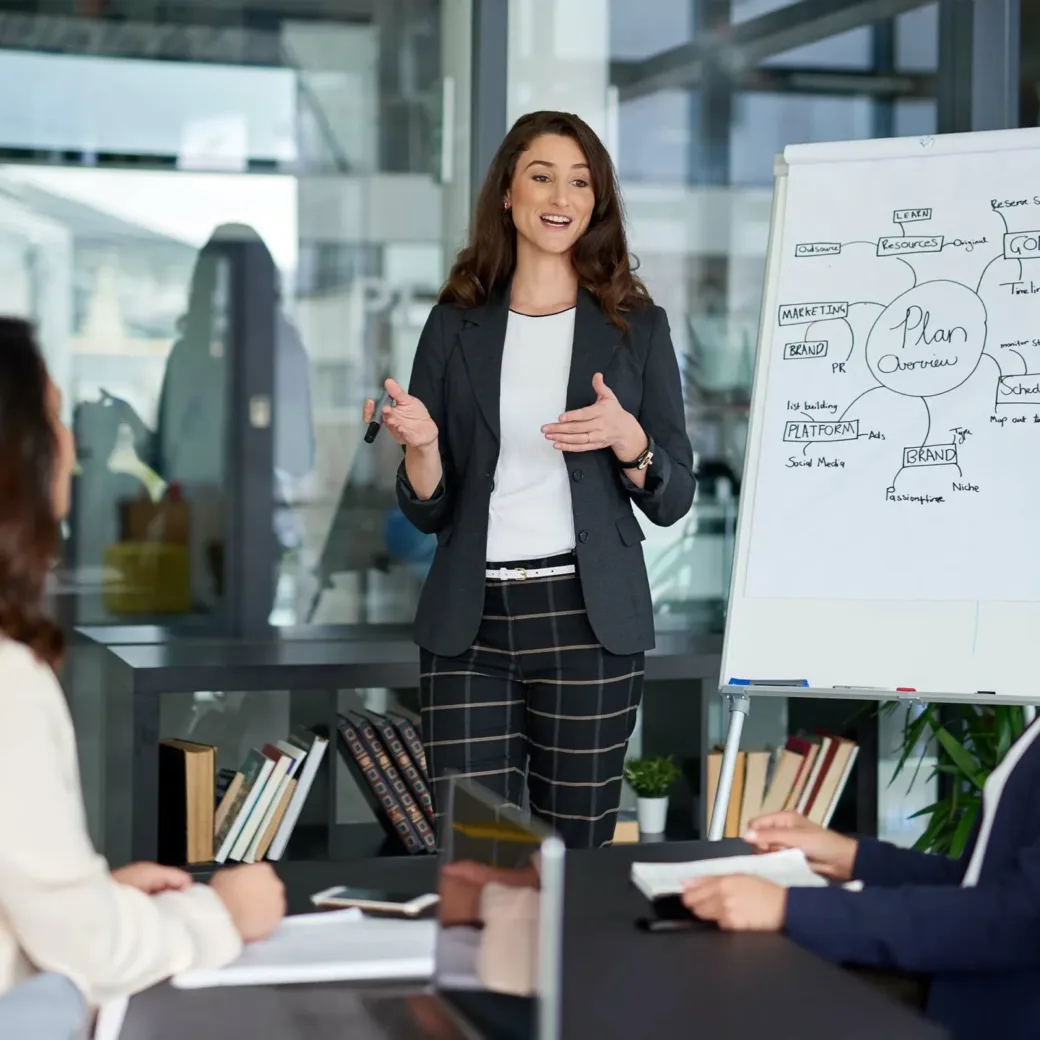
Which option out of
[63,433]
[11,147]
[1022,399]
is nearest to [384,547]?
[11,147]

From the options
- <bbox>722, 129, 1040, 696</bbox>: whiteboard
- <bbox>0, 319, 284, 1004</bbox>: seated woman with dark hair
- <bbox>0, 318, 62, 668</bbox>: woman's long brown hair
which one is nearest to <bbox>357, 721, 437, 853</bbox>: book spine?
<bbox>722, 129, 1040, 696</bbox>: whiteboard

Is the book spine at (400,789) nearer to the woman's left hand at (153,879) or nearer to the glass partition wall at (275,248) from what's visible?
the glass partition wall at (275,248)

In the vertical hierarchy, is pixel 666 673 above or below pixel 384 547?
below

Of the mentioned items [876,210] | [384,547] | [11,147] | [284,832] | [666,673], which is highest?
[11,147]

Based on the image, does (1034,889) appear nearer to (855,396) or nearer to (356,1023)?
(356,1023)

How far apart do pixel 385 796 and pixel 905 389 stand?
60.0 inches

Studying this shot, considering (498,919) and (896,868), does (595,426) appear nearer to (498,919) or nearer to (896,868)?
(896,868)

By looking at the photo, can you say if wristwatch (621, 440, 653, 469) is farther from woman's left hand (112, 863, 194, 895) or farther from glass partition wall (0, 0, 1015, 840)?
glass partition wall (0, 0, 1015, 840)

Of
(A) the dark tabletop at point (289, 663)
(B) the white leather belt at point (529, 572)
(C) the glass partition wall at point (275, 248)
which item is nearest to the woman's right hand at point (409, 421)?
(B) the white leather belt at point (529, 572)

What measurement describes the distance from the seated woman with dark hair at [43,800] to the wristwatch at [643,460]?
1.18 metres

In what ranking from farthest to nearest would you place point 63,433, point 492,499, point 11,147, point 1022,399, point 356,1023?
point 11,147 < point 1022,399 < point 492,499 < point 63,433 < point 356,1023

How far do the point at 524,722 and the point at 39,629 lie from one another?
1.26 m

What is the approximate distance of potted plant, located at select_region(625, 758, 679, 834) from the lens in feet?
12.0

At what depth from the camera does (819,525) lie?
9.37 ft
